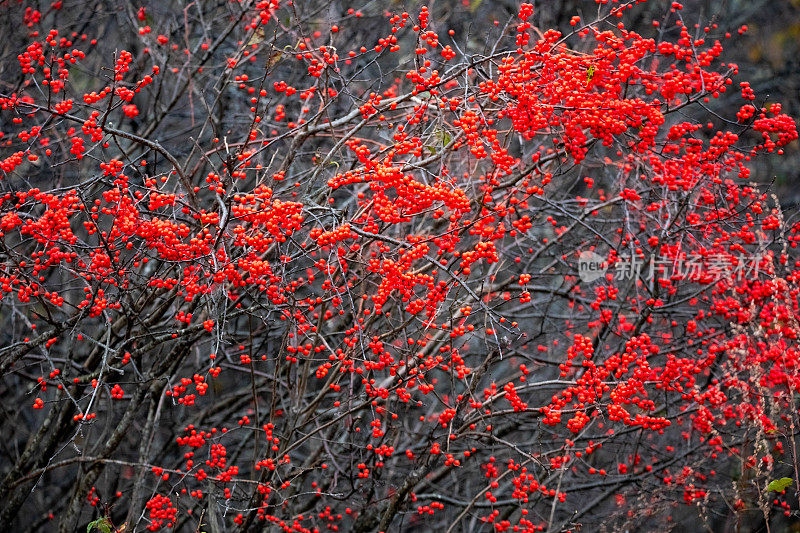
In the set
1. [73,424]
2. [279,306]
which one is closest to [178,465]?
[73,424]

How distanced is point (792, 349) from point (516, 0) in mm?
5673

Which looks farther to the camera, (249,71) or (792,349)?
(249,71)

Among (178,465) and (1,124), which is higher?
(1,124)

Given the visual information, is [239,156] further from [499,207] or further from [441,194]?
[499,207]

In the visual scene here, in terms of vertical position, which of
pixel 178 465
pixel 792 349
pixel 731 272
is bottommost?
pixel 178 465

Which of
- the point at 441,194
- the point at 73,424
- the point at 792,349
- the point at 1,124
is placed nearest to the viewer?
the point at 441,194

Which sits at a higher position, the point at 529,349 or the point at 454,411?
the point at 454,411

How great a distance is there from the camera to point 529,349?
861 centimetres

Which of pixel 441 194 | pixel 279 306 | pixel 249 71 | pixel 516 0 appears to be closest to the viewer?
pixel 441 194

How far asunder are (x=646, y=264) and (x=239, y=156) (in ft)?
10.8

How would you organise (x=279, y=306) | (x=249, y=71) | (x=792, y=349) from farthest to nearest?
(x=249, y=71) < (x=792, y=349) < (x=279, y=306)

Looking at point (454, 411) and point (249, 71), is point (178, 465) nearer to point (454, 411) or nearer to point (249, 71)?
point (454, 411)

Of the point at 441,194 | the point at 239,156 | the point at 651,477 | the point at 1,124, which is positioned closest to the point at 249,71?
the point at 1,124

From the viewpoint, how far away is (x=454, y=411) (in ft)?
15.0
